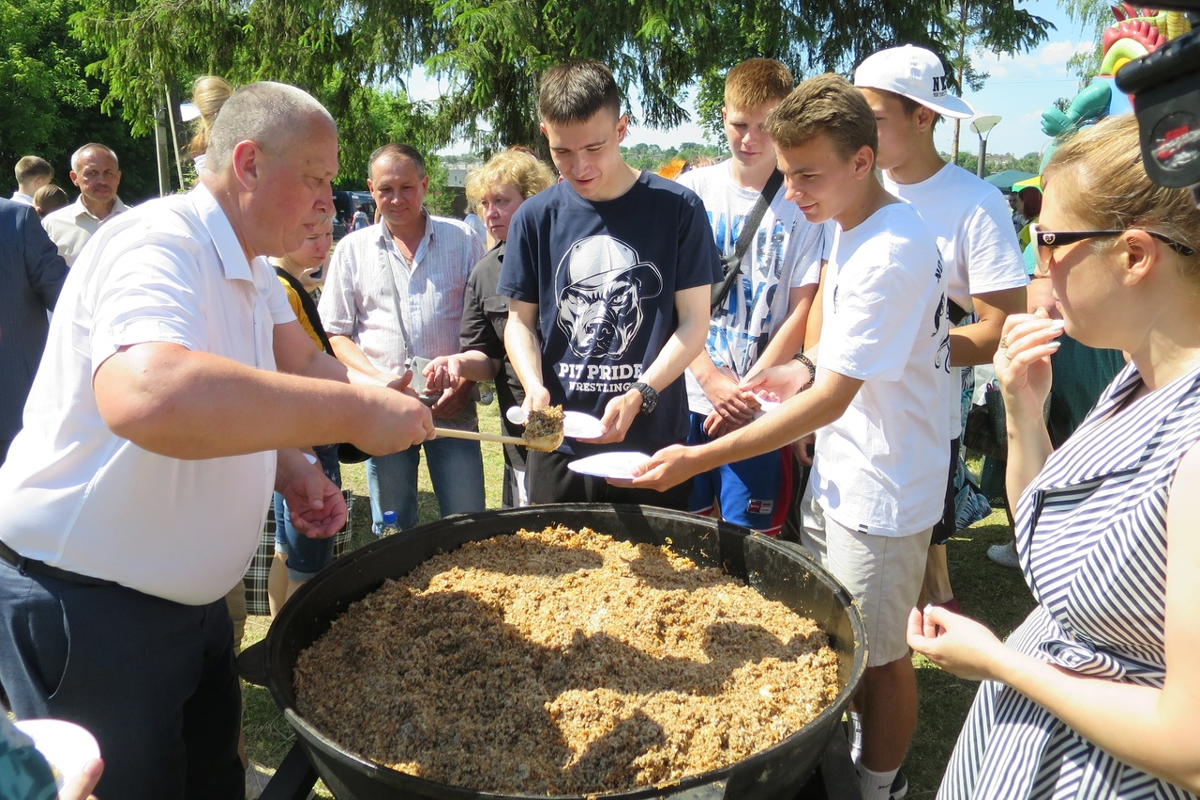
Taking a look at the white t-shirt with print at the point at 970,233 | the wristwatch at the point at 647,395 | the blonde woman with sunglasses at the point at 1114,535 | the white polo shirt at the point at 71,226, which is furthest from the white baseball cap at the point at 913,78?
the white polo shirt at the point at 71,226

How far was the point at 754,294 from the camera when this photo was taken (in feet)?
10.3

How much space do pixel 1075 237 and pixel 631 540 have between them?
1405 mm

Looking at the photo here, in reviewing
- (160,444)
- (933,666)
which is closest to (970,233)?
(933,666)

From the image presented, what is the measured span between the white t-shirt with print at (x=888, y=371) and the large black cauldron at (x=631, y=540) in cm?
27

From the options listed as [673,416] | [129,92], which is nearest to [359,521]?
[673,416]

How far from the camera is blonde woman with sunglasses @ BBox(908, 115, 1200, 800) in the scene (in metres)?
0.91

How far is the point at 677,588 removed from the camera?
1.99 meters

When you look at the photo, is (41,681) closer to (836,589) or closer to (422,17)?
Answer: (836,589)

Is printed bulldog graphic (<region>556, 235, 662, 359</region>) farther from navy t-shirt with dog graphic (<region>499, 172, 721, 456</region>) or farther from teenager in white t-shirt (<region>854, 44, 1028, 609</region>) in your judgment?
teenager in white t-shirt (<region>854, 44, 1028, 609</region>)

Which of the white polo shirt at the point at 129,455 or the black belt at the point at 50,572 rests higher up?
the white polo shirt at the point at 129,455

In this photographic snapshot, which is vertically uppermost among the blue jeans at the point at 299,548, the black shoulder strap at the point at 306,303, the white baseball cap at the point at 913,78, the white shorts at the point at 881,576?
the white baseball cap at the point at 913,78

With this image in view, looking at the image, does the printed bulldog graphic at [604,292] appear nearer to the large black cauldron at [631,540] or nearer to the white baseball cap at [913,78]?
the large black cauldron at [631,540]

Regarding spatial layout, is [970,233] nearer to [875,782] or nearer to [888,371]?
[888,371]

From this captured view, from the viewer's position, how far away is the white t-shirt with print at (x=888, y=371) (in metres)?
1.90
